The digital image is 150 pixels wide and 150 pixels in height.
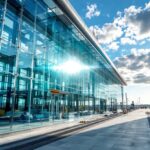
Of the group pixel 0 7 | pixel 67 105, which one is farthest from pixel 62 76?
pixel 0 7

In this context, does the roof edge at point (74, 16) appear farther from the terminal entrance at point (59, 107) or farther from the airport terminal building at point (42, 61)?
the terminal entrance at point (59, 107)

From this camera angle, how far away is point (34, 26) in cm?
2062

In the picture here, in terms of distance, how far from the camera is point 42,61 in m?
22.3

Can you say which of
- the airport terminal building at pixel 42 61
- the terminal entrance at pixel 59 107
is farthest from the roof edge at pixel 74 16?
the terminal entrance at pixel 59 107

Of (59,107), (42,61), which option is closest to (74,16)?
(42,61)

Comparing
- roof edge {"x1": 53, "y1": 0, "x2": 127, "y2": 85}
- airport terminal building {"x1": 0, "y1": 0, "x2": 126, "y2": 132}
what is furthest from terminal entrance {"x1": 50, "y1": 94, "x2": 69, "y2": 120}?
roof edge {"x1": 53, "y1": 0, "x2": 127, "y2": 85}

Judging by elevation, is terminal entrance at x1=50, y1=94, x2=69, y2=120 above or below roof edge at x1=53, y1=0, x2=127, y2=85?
below

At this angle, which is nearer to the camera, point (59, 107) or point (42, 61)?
point (42, 61)

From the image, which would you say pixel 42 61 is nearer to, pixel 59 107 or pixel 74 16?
pixel 74 16

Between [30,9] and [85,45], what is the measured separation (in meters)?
15.5

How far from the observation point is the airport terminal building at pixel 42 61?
18.8 metres

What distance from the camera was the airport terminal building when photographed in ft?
61.5

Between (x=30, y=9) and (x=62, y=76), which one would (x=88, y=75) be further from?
(x=30, y=9)

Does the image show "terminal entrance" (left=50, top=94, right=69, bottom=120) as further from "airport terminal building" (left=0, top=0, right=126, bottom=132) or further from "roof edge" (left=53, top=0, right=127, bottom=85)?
"roof edge" (left=53, top=0, right=127, bottom=85)
